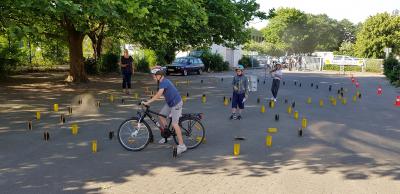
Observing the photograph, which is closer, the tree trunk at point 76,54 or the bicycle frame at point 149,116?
the bicycle frame at point 149,116

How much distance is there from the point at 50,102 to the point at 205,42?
1044 centimetres

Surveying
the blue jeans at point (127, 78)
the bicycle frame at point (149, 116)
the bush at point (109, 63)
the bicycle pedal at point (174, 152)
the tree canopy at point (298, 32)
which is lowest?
the bicycle pedal at point (174, 152)

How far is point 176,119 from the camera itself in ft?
27.6

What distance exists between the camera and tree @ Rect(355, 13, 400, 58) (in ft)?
209

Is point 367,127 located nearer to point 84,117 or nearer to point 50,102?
point 84,117

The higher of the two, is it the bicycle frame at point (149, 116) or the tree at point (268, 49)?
the tree at point (268, 49)

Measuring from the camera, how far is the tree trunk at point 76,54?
70.8ft

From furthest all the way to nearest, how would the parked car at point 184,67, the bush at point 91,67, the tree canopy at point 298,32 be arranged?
the tree canopy at point 298,32, the parked car at point 184,67, the bush at point 91,67

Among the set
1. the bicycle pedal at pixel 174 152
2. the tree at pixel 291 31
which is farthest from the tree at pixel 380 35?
the bicycle pedal at pixel 174 152

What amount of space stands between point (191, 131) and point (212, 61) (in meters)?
35.0

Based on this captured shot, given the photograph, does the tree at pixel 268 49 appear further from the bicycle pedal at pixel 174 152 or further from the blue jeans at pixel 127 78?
the bicycle pedal at pixel 174 152

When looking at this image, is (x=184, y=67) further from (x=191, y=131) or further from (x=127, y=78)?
(x=191, y=131)

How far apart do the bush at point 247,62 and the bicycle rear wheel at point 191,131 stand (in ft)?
149

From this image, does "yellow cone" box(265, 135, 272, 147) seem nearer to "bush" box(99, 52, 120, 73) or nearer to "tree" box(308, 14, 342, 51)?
"bush" box(99, 52, 120, 73)
